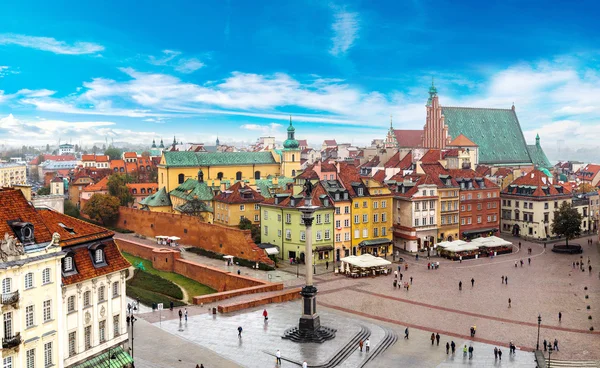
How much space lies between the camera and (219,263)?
2351 inches

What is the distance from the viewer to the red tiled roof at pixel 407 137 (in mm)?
138250

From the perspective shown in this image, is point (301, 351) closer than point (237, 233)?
Yes

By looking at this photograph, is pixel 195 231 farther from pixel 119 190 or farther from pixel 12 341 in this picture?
pixel 12 341

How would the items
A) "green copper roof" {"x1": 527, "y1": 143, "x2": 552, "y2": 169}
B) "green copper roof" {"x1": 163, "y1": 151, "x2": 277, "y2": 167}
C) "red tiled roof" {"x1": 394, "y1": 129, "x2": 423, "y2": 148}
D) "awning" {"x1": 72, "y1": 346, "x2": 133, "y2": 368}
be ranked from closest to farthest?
"awning" {"x1": 72, "y1": 346, "x2": 133, "y2": 368}, "green copper roof" {"x1": 163, "y1": 151, "x2": 277, "y2": 167}, "green copper roof" {"x1": 527, "y1": 143, "x2": 552, "y2": 169}, "red tiled roof" {"x1": 394, "y1": 129, "x2": 423, "y2": 148}

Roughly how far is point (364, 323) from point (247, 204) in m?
34.1

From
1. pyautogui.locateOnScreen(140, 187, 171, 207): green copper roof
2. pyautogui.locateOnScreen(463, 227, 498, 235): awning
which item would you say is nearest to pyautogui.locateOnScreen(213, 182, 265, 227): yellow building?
pyautogui.locateOnScreen(140, 187, 171, 207): green copper roof

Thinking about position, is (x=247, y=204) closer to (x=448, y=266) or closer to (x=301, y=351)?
(x=448, y=266)

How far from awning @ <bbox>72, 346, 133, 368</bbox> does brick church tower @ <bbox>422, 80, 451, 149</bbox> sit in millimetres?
85684

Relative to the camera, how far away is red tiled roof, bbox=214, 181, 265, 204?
234 feet

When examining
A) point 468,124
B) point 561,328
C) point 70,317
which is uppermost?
point 468,124

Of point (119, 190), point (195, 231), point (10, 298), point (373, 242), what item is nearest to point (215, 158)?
point (119, 190)

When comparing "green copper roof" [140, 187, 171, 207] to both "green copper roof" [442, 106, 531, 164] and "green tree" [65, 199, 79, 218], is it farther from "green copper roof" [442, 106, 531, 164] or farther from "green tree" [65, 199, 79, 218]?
"green copper roof" [442, 106, 531, 164]

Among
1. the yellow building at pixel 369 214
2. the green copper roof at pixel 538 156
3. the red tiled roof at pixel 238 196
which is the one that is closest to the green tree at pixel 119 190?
the red tiled roof at pixel 238 196

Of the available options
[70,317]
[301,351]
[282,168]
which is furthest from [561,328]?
[282,168]
